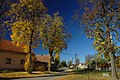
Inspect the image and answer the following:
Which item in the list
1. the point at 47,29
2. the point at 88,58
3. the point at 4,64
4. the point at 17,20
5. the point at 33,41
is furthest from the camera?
the point at 88,58

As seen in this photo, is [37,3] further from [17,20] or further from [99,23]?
[99,23]

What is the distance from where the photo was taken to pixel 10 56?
4984 centimetres

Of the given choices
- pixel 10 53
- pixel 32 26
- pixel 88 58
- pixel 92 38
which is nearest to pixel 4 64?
pixel 10 53

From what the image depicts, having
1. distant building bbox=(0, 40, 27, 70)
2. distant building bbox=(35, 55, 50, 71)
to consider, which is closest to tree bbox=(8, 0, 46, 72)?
distant building bbox=(0, 40, 27, 70)

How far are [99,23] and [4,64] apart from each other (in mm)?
30299

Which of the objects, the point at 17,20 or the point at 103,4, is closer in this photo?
the point at 103,4

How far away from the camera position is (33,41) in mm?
40500

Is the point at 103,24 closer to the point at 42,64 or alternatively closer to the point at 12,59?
the point at 12,59

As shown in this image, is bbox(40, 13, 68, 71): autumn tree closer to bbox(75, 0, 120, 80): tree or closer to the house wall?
the house wall

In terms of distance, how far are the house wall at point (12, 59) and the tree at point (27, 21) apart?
30.1 ft

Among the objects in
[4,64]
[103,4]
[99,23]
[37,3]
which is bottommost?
[4,64]

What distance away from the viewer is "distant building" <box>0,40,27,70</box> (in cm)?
4741

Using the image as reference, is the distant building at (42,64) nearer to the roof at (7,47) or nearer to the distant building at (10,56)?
the distant building at (10,56)

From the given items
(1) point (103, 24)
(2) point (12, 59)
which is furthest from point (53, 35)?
(1) point (103, 24)
